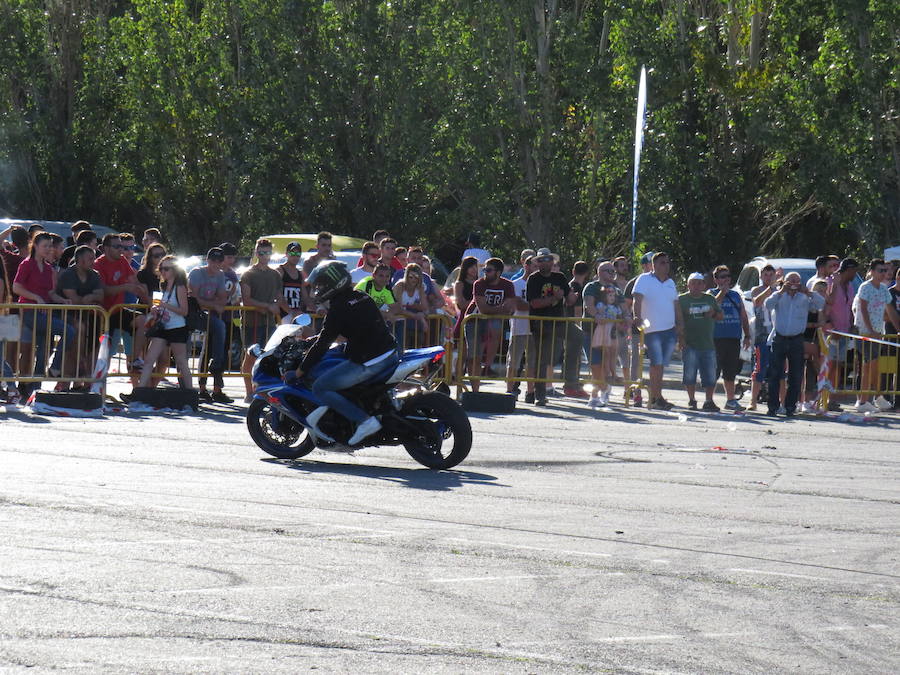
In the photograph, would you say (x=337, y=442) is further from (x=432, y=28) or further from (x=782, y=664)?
(x=432, y=28)

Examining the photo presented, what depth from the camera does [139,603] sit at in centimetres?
675

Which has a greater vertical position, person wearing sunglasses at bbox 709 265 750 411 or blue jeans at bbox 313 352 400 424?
person wearing sunglasses at bbox 709 265 750 411

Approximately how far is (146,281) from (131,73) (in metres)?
28.7

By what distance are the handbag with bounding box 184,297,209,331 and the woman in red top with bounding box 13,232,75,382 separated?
1233mm

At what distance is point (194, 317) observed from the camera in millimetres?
16906

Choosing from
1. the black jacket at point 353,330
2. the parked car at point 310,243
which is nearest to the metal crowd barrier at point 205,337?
the black jacket at point 353,330

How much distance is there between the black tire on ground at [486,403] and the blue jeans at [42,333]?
430 cm

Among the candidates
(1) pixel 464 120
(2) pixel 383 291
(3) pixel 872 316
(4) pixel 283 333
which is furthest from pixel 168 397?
(1) pixel 464 120

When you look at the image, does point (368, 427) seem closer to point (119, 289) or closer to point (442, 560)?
point (442, 560)

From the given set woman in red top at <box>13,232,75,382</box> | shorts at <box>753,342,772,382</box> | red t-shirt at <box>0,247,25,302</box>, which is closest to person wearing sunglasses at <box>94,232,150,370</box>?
woman in red top at <box>13,232,75,382</box>

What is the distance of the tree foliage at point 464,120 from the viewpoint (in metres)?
32.8

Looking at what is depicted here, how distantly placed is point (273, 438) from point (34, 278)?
17.3 feet

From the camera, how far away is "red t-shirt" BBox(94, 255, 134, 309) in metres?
17.3

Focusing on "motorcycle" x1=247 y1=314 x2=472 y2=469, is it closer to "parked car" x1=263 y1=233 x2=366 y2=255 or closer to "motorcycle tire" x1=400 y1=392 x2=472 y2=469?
"motorcycle tire" x1=400 y1=392 x2=472 y2=469
